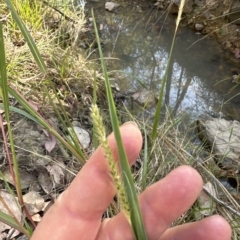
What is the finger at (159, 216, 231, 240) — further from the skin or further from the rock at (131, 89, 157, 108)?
the rock at (131, 89, 157, 108)

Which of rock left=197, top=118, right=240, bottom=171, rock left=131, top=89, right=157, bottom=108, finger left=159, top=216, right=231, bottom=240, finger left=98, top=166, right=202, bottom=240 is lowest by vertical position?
rock left=197, top=118, right=240, bottom=171

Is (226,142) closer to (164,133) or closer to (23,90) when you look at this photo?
(164,133)

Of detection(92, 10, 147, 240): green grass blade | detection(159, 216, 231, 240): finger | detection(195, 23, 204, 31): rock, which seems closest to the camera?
detection(92, 10, 147, 240): green grass blade

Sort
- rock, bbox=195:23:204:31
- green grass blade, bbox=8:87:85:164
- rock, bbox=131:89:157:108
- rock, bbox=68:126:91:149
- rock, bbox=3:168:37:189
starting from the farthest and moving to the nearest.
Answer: rock, bbox=195:23:204:31
rock, bbox=131:89:157:108
rock, bbox=68:126:91:149
rock, bbox=3:168:37:189
green grass blade, bbox=8:87:85:164

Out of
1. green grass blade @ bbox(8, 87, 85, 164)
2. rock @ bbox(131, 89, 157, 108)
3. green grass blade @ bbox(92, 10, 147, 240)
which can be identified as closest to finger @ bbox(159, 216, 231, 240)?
green grass blade @ bbox(92, 10, 147, 240)

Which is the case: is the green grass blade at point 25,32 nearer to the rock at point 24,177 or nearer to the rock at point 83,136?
the rock at point 24,177

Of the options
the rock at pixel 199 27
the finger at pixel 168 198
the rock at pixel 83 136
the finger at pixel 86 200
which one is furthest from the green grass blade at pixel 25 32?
the rock at pixel 199 27

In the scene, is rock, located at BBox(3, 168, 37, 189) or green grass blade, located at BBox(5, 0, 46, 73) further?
rock, located at BBox(3, 168, 37, 189)

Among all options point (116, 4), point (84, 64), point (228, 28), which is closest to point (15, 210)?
point (84, 64)
